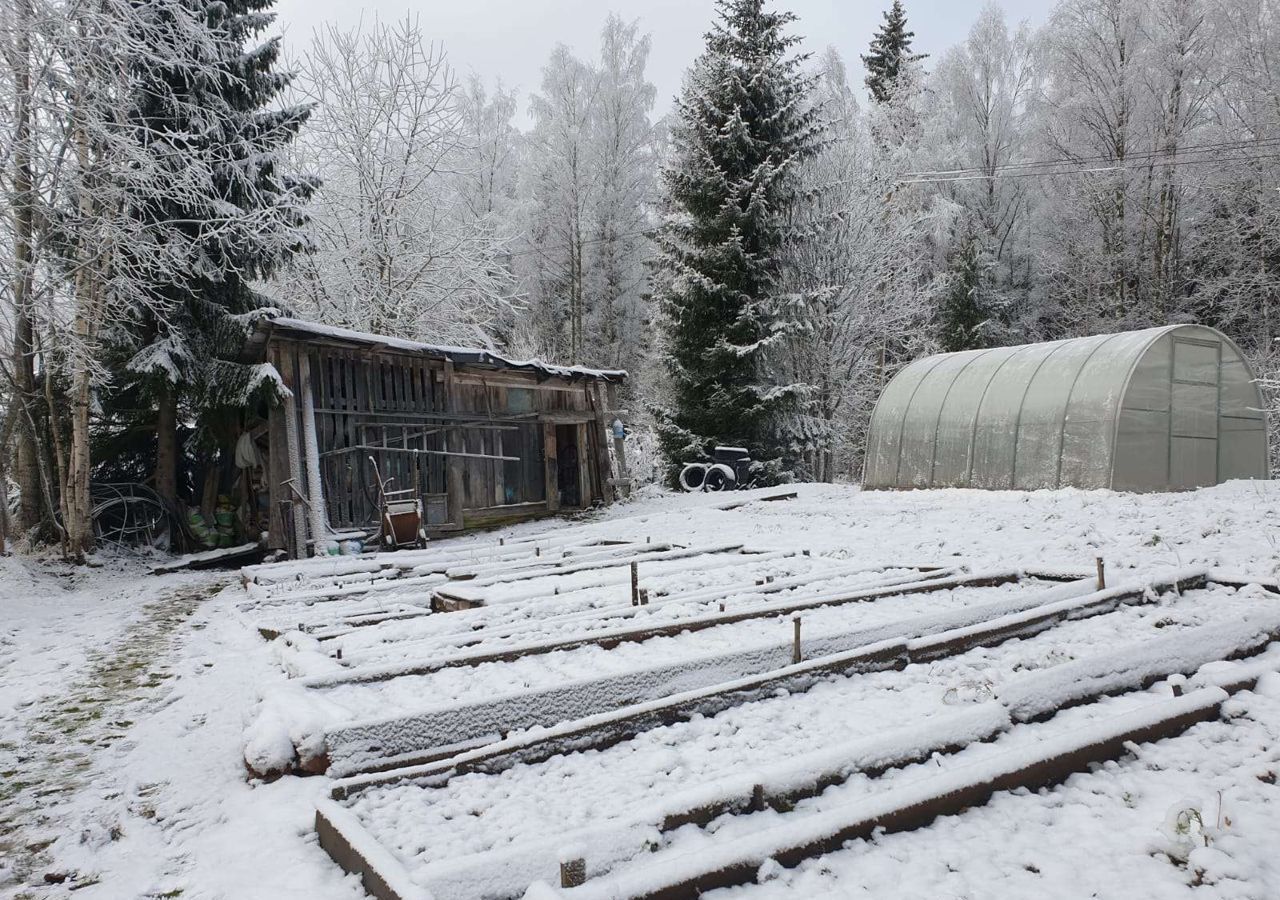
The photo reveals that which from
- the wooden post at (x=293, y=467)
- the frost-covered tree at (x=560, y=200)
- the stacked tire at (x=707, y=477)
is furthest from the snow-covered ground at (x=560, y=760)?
the frost-covered tree at (x=560, y=200)

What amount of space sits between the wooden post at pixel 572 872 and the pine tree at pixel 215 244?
10.0 m

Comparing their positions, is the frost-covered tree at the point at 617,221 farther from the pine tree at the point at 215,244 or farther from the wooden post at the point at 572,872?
the wooden post at the point at 572,872

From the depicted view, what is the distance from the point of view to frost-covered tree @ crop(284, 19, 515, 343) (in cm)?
1719

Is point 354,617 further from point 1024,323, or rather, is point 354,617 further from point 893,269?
point 1024,323

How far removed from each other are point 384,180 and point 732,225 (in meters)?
8.52

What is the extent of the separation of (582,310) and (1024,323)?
51.2 feet

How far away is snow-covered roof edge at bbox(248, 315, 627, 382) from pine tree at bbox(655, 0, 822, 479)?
13.7ft

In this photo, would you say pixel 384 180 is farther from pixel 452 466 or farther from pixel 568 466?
pixel 452 466

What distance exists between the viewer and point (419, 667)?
13.4 ft

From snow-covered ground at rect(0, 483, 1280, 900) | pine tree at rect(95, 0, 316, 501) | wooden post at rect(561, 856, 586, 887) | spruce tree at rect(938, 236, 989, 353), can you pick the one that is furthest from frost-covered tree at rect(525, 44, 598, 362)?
wooden post at rect(561, 856, 586, 887)

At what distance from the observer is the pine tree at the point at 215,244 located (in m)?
11.3

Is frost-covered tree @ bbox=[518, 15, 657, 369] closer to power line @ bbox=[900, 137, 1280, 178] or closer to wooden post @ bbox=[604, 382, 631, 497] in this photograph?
power line @ bbox=[900, 137, 1280, 178]

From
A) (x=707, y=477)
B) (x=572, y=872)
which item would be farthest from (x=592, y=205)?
(x=572, y=872)

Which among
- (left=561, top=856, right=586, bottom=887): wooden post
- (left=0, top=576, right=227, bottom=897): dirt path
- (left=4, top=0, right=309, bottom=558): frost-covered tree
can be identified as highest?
(left=4, top=0, right=309, bottom=558): frost-covered tree
